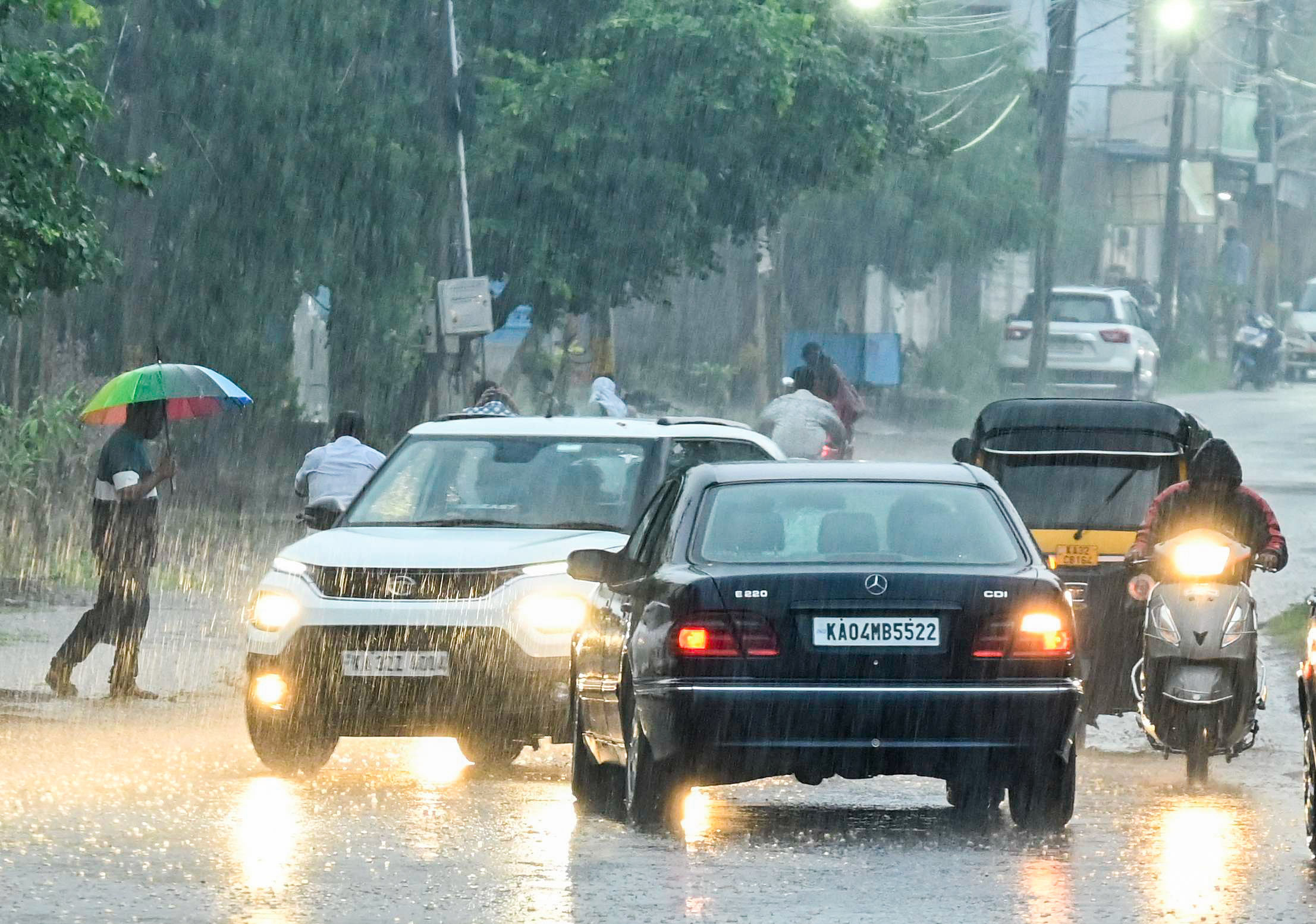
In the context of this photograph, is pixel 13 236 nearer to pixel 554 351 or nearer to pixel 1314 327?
pixel 554 351

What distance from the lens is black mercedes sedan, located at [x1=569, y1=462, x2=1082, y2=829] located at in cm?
945

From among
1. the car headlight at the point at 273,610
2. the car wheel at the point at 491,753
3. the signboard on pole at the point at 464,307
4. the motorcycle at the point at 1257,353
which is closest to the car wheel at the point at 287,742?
the car headlight at the point at 273,610

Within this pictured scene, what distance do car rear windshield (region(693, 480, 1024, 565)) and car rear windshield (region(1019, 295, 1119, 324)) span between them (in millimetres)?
33338

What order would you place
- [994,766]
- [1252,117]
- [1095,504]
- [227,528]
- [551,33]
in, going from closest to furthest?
[994,766] < [1095,504] < [227,528] < [551,33] < [1252,117]

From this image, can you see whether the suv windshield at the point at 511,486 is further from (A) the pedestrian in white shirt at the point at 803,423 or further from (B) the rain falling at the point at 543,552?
(A) the pedestrian in white shirt at the point at 803,423

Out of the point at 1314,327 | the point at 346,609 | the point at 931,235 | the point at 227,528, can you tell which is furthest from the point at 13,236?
the point at 1314,327

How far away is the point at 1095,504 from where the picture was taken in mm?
14102

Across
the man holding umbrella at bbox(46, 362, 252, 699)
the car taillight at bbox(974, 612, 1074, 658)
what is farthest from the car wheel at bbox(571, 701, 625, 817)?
the man holding umbrella at bbox(46, 362, 252, 699)

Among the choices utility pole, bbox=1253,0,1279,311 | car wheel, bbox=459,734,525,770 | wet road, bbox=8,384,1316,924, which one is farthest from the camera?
utility pole, bbox=1253,0,1279,311

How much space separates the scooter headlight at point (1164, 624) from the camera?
38.3ft

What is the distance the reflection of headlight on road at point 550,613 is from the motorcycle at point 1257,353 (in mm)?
42021

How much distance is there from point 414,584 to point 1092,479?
4.15m

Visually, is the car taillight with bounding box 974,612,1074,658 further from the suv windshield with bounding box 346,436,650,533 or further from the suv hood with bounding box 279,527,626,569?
the suv windshield with bounding box 346,436,650,533

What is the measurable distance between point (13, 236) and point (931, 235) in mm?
35069
